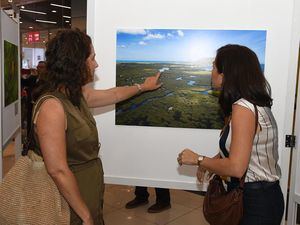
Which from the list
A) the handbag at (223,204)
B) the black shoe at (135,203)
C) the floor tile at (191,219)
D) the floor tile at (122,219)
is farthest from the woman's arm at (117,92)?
the black shoe at (135,203)

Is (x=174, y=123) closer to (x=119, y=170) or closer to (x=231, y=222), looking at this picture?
(x=119, y=170)

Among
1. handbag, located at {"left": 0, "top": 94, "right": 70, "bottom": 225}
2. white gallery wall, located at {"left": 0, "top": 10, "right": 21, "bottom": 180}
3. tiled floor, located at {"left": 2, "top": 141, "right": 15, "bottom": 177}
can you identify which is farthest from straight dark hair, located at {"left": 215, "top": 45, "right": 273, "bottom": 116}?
tiled floor, located at {"left": 2, "top": 141, "right": 15, "bottom": 177}

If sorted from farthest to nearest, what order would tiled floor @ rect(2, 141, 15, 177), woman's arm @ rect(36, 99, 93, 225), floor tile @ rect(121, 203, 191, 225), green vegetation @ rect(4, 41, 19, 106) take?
tiled floor @ rect(2, 141, 15, 177)
floor tile @ rect(121, 203, 191, 225)
green vegetation @ rect(4, 41, 19, 106)
woman's arm @ rect(36, 99, 93, 225)

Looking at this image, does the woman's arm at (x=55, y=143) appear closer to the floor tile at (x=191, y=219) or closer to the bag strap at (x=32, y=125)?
the bag strap at (x=32, y=125)

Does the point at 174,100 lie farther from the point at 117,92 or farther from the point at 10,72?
the point at 10,72

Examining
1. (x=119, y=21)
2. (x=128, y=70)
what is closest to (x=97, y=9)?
(x=119, y=21)

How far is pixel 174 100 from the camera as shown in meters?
2.21

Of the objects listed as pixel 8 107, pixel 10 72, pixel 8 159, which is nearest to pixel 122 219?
pixel 8 107

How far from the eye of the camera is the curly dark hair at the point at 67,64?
4.72 ft

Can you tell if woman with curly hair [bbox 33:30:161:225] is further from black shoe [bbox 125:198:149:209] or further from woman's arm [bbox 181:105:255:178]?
black shoe [bbox 125:198:149:209]

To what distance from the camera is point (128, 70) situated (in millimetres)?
2242

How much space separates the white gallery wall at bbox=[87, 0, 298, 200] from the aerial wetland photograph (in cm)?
5

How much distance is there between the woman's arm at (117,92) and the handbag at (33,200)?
2.51ft

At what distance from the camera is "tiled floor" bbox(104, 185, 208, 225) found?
3428 millimetres
